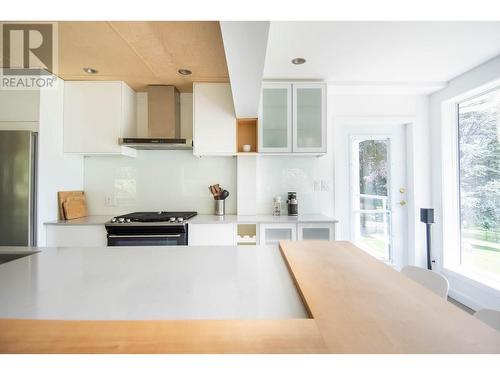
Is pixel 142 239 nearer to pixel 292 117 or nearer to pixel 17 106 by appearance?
pixel 17 106

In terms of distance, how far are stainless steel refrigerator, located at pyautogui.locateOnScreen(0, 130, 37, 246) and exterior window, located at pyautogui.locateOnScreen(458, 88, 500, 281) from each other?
4318 millimetres

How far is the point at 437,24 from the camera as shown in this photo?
6.23ft

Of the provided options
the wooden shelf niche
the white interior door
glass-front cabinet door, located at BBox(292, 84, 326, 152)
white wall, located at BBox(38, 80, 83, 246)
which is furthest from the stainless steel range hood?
the white interior door

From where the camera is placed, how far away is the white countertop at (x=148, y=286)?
2.54ft

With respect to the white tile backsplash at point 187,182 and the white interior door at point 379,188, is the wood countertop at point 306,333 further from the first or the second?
the white interior door at point 379,188

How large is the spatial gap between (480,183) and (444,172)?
0.36 meters

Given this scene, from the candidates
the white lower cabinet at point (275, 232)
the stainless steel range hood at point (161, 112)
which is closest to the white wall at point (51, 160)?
the stainless steel range hood at point (161, 112)

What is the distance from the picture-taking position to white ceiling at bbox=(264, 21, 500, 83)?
195 cm

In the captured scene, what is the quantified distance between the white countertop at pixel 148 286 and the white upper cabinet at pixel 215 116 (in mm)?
1621

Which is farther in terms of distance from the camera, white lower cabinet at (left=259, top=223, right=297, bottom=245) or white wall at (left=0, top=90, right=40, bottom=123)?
white lower cabinet at (left=259, top=223, right=297, bottom=245)

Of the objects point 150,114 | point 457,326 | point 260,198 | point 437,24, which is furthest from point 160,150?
point 457,326

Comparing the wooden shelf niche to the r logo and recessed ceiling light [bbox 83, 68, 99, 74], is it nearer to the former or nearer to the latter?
recessed ceiling light [bbox 83, 68, 99, 74]

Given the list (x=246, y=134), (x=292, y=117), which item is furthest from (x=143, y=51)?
(x=292, y=117)
